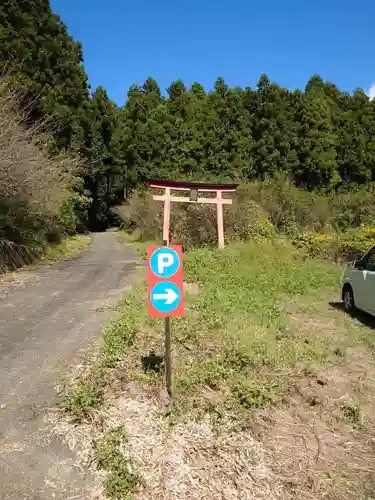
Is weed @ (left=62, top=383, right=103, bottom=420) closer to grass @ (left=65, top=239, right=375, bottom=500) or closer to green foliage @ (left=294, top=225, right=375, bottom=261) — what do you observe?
grass @ (left=65, top=239, right=375, bottom=500)

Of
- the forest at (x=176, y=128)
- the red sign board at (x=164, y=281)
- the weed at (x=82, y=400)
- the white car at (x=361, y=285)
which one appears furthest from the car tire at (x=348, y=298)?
the forest at (x=176, y=128)

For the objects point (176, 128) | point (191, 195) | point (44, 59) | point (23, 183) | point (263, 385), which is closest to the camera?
point (263, 385)

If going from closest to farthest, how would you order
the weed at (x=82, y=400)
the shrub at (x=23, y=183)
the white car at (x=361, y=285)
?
the weed at (x=82, y=400)
the white car at (x=361, y=285)
the shrub at (x=23, y=183)

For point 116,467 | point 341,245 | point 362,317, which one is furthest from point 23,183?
point 341,245

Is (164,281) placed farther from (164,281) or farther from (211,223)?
(211,223)

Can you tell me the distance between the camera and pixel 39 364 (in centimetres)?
488

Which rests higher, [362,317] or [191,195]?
[191,195]

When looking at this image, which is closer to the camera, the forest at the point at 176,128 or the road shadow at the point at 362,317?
the road shadow at the point at 362,317

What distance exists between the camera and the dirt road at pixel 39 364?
116 inches

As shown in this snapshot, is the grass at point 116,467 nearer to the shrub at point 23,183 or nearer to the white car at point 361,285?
the white car at point 361,285

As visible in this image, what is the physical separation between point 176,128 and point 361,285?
31.6 meters

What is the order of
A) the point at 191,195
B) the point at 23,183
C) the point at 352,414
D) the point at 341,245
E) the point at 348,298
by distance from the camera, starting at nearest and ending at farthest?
1. the point at 352,414
2. the point at 348,298
3. the point at 23,183
4. the point at 191,195
5. the point at 341,245

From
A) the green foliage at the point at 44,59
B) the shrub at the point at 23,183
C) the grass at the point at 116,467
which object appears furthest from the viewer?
the green foliage at the point at 44,59

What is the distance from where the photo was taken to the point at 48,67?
20.7 metres
